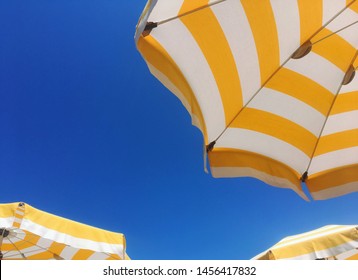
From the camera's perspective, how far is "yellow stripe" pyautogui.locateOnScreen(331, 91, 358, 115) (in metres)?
2.60

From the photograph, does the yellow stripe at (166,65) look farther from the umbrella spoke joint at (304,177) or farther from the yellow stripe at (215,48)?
the umbrella spoke joint at (304,177)

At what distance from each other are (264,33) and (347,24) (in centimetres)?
63

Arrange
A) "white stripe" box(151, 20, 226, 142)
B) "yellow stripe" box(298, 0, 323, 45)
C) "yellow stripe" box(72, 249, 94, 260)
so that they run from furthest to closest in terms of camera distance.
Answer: "yellow stripe" box(72, 249, 94, 260) → "yellow stripe" box(298, 0, 323, 45) → "white stripe" box(151, 20, 226, 142)

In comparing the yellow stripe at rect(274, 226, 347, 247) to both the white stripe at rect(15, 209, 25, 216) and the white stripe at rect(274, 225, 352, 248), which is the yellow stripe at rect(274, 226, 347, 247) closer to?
the white stripe at rect(274, 225, 352, 248)

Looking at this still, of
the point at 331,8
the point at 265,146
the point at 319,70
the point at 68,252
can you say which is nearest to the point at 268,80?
the point at 319,70

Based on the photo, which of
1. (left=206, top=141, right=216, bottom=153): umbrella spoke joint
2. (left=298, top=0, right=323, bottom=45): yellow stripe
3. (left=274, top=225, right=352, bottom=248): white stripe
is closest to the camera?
(left=298, top=0, right=323, bottom=45): yellow stripe

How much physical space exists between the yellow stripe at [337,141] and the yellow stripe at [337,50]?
495 mm

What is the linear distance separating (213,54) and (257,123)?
739 millimetres

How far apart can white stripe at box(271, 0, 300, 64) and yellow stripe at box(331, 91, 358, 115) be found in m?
0.58

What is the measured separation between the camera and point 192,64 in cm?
203

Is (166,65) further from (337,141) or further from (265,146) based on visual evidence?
(337,141)

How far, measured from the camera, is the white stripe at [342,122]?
2.62 metres

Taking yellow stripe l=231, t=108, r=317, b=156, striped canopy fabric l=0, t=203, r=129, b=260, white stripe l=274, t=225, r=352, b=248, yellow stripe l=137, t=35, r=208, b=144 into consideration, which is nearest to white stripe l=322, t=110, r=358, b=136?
yellow stripe l=231, t=108, r=317, b=156

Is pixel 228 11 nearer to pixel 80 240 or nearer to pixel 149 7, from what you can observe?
pixel 149 7
